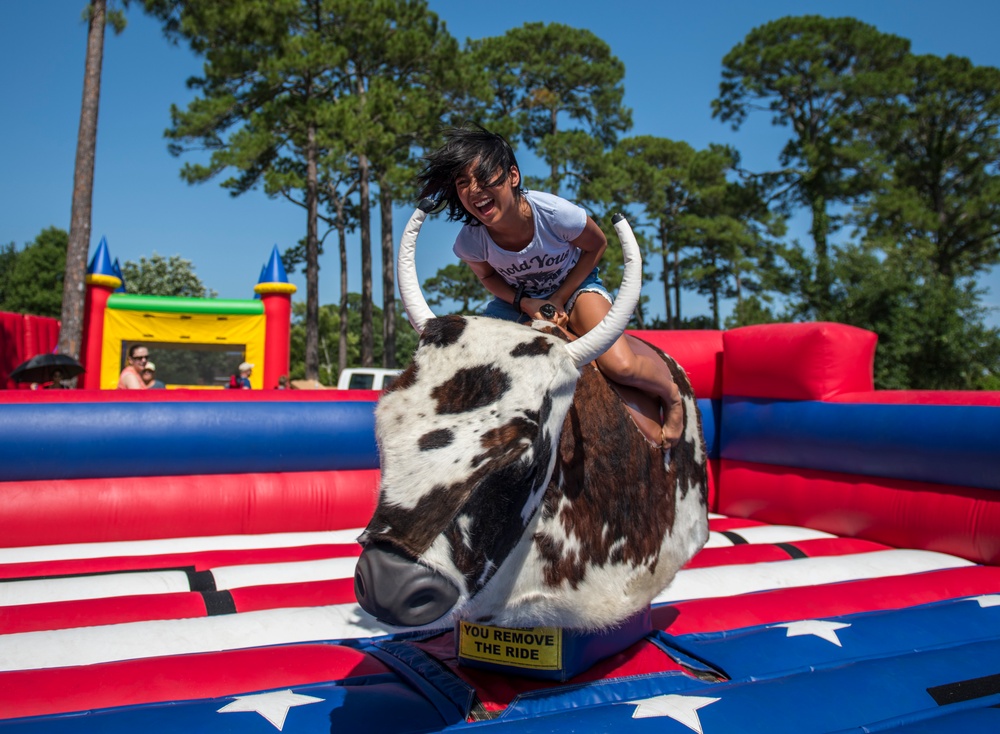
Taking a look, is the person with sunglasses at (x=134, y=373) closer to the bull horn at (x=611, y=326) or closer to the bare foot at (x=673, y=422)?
the bare foot at (x=673, y=422)

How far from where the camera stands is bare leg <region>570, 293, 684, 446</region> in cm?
221

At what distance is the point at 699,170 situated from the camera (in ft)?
98.7

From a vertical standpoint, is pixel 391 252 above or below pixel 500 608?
above

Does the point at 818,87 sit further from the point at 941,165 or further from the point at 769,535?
the point at 769,535

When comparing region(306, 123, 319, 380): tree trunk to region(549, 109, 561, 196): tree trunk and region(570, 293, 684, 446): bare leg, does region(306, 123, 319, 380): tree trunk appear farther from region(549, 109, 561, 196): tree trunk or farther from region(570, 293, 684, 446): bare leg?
region(570, 293, 684, 446): bare leg

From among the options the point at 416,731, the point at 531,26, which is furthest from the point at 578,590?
the point at 531,26

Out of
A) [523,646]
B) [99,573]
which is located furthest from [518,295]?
[99,573]

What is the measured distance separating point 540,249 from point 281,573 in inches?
79.1

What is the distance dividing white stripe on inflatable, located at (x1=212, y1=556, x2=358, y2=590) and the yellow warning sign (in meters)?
1.28

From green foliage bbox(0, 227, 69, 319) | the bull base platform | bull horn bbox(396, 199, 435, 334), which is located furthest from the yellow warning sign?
green foliage bbox(0, 227, 69, 319)

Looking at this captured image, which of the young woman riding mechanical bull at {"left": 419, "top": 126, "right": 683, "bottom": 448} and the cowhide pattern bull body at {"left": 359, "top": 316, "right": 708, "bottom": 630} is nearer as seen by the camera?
the cowhide pattern bull body at {"left": 359, "top": 316, "right": 708, "bottom": 630}

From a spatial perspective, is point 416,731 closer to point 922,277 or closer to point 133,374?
point 133,374

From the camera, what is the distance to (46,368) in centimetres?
791

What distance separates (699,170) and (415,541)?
31038mm
